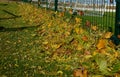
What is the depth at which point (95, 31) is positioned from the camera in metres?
6.64

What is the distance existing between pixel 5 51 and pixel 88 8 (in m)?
2.58

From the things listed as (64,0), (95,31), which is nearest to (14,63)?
(95,31)

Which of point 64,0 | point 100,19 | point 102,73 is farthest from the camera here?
point 64,0

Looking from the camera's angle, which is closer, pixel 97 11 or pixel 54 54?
pixel 54 54

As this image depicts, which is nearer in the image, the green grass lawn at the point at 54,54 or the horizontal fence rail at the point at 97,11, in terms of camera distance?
the green grass lawn at the point at 54,54

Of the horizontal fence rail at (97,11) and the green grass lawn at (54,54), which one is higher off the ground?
the horizontal fence rail at (97,11)

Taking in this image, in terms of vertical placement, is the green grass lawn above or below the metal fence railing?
below

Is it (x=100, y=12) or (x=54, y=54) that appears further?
(x=100, y=12)

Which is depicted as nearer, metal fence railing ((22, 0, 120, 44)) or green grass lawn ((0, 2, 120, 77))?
green grass lawn ((0, 2, 120, 77))

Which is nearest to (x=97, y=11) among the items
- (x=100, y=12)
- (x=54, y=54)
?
(x=100, y=12)

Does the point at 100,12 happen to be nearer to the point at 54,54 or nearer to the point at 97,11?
the point at 97,11

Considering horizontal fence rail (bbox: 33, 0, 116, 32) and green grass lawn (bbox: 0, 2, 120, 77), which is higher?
horizontal fence rail (bbox: 33, 0, 116, 32)

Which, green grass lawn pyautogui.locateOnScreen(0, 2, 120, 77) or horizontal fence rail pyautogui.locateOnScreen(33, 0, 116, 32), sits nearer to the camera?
green grass lawn pyautogui.locateOnScreen(0, 2, 120, 77)

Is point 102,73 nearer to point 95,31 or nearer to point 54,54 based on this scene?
point 54,54
